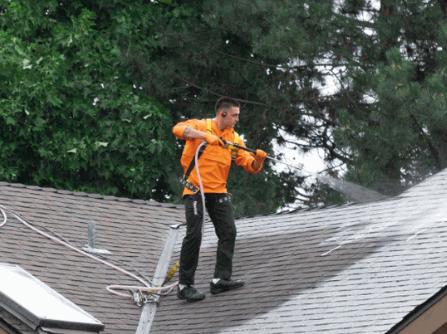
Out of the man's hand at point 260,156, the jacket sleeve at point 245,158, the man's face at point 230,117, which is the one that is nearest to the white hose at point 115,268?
the jacket sleeve at point 245,158

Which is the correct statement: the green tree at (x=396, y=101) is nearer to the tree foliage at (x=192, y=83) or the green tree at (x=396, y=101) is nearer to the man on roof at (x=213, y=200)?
the tree foliage at (x=192, y=83)

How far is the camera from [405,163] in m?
15.9

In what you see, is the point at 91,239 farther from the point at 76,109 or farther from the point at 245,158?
the point at 76,109

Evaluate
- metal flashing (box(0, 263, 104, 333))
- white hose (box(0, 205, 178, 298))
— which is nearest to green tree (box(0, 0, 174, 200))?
white hose (box(0, 205, 178, 298))

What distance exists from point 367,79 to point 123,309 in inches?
391

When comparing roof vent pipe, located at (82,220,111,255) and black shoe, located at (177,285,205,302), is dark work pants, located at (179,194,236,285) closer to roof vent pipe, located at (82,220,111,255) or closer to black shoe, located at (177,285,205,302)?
black shoe, located at (177,285,205,302)

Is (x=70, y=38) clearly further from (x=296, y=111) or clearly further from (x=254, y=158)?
(x=254, y=158)

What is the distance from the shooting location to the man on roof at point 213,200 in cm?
782

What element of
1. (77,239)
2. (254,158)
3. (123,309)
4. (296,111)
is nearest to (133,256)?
(77,239)

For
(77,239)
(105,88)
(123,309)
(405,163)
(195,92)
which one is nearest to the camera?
(123,309)

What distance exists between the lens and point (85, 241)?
30.6 ft

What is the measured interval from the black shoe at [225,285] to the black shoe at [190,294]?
0.14 m

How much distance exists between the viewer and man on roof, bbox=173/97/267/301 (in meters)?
7.82

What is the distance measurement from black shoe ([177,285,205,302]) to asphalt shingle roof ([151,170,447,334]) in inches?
2.5
